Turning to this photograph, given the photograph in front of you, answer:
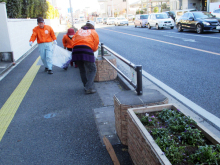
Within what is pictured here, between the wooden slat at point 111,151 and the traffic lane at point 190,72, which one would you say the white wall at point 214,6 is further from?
the wooden slat at point 111,151

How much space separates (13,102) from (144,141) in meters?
3.87

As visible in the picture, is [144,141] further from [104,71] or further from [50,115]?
[104,71]

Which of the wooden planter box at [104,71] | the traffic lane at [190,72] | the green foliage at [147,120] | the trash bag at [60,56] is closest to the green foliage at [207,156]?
the green foliage at [147,120]

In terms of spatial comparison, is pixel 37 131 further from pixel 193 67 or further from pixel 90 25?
pixel 193 67

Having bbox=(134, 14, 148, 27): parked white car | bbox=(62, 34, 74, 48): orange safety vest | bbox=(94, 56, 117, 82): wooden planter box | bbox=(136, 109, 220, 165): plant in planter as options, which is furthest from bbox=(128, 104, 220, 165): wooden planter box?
bbox=(134, 14, 148, 27): parked white car

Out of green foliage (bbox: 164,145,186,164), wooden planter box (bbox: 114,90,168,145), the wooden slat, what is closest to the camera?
green foliage (bbox: 164,145,186,164)

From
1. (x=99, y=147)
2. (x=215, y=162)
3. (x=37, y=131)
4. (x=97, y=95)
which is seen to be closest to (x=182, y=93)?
(x=97, y=95)

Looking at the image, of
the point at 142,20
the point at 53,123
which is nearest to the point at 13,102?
the point at 53,123

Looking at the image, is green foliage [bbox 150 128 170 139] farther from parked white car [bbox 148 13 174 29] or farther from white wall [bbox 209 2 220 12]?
white wall [bbox 209 2 220 12]

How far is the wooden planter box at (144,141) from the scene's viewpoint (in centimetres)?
195

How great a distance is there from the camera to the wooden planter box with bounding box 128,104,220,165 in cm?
195

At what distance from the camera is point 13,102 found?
5.20 m

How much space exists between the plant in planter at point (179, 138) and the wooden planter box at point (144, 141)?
58mm

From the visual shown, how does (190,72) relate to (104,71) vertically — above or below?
below
